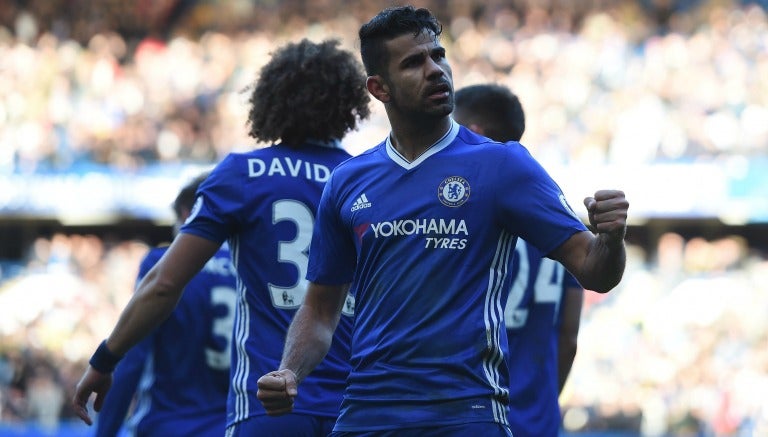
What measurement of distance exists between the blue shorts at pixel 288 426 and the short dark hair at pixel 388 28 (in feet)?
4.07

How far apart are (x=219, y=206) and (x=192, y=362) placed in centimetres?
156

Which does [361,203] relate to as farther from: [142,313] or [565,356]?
[565,356]

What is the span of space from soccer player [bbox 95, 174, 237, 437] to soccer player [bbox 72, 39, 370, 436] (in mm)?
1080

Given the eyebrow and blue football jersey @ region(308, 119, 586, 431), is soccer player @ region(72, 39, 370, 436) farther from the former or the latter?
the eyebrow

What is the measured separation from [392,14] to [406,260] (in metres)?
0.80

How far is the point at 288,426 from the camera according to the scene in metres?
4.56

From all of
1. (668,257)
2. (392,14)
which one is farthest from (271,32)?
(392,14)

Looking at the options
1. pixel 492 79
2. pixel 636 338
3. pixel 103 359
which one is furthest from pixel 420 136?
pixel 492 79

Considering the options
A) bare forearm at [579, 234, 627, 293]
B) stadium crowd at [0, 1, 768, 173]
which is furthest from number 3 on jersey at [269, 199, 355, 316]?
stadium crowd at [0, 1, 768, 173]

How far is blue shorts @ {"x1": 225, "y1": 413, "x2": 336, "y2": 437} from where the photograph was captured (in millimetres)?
4562

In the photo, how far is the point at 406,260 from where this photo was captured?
3.88 metres

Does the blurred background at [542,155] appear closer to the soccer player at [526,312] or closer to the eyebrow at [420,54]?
the soccer player at [526,312]

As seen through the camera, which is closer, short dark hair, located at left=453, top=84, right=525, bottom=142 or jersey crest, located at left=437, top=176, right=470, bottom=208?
jersey crest, located at left=437, top=176, right=470, bottom=208

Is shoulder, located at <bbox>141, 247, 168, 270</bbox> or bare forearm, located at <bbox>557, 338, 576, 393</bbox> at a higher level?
shoulder, located at <bbox>141, 247, 168, 270</bbox>
